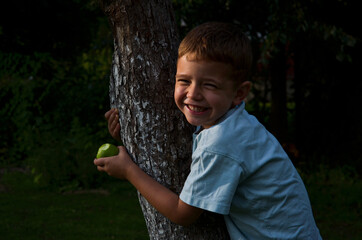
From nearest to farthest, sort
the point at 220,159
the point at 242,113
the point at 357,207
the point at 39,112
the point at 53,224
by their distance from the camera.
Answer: the point at 220,159 → the point at 242,113 → the point at 53,224 → the point at 357,207 → the point at 39,112

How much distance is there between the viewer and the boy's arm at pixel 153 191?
196 centimetres

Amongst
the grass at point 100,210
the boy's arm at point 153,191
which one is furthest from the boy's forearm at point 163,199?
the grass at point 100,210

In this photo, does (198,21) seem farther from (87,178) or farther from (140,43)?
(140,43)

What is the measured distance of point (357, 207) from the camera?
6.17 metres

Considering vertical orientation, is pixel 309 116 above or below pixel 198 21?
below

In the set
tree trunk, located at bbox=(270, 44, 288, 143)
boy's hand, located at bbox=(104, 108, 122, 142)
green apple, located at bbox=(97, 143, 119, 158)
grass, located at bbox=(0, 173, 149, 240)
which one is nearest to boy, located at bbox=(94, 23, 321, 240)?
green apple, located at bbox=(97, 143, 119, 158)

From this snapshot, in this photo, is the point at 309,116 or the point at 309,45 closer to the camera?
the point at 309,45

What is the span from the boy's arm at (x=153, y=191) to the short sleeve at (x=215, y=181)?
0.10 m

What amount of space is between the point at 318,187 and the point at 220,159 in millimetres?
5584

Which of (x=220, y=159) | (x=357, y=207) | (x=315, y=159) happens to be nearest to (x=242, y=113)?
(x=220, y=159)

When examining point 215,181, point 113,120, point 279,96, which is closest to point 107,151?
point 113,120

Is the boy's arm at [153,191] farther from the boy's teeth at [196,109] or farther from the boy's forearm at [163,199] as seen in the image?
the boy's teeth at [196,109]

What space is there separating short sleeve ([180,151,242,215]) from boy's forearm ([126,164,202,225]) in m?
0.10

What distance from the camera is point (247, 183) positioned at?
6.34 feet
